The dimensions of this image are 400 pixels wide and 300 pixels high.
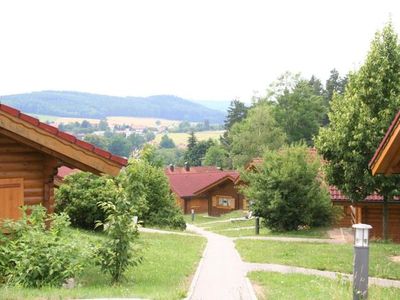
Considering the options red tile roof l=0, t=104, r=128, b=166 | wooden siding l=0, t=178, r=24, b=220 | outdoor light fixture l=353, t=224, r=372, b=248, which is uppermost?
red tile roof l=0, t=104, r=128, b=166

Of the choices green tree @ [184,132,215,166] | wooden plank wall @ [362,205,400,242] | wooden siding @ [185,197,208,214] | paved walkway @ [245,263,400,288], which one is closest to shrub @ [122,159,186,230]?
wooden plank wall @ [362,205,400,242]

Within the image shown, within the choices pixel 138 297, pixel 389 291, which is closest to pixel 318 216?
pixel 389 291

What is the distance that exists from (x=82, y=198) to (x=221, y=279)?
13040 mm

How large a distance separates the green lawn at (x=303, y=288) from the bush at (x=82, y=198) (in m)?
12.5

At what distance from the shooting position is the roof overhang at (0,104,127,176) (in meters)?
11.6

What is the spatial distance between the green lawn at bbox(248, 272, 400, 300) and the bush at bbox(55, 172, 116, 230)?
12484 millimetres

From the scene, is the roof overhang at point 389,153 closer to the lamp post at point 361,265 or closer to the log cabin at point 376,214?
the lamp post at point 361,265

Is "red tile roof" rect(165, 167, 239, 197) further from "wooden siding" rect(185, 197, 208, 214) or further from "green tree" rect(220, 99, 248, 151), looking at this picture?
"green tree" rect(220, 99, 248, 151)

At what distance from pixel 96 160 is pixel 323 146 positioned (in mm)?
13750

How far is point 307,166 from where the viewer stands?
30.5m

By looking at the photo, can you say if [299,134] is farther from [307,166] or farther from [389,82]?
[389,82]

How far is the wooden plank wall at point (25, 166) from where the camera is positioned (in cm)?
1233

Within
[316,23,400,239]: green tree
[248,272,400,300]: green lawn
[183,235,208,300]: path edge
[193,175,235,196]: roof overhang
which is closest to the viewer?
[248,272,400,300]: green lawn

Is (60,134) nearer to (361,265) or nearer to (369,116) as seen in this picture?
(361,265)
